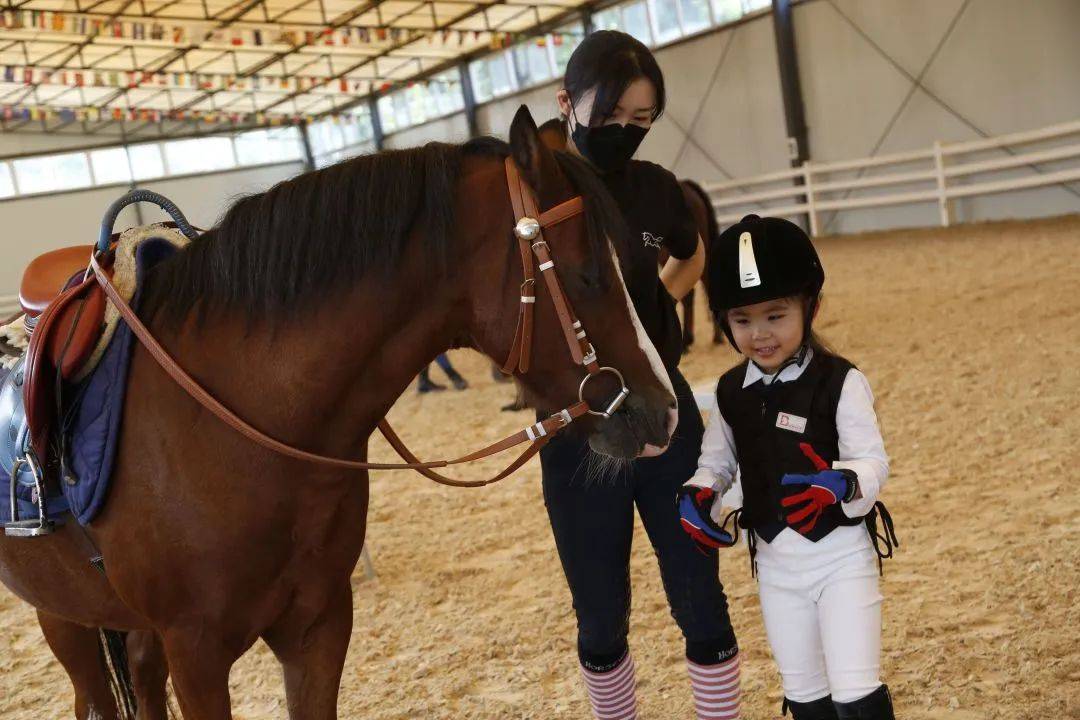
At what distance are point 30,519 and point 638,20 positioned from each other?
48.0ft

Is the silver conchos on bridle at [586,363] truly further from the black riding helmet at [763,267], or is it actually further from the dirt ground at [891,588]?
the dirt ground at [891,588]

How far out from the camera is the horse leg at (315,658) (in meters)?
1.83

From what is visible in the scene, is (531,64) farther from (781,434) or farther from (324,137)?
(781,434)

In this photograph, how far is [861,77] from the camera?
12461mm

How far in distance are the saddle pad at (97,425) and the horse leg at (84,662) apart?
90cm

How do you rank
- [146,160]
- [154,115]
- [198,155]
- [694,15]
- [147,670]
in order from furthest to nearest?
1. [198,155]
2. [146,160]
3. [154,115]
4. [694,15]
5. [147,670]

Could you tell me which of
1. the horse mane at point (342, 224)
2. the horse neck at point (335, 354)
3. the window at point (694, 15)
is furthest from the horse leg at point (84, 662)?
the window at point (694, 15)

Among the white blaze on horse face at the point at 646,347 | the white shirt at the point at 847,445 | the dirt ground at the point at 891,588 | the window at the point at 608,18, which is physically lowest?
the dirt ground at the point at 891,588

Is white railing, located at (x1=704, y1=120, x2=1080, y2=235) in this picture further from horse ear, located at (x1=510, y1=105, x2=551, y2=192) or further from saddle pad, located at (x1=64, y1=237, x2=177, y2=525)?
saddle pad, located at (x1=64, y1=237, x2=177, y2=525)

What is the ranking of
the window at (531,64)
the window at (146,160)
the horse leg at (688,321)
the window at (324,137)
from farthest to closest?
1. the window at (324,137)
2. the window at (146,160)
3. the window at (531,64)
4. the horse leg at (688,321)

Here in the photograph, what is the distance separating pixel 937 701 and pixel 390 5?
1505 centimetres

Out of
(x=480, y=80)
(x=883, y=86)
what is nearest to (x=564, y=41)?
(x=480, y=80)

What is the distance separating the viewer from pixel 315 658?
1.84m

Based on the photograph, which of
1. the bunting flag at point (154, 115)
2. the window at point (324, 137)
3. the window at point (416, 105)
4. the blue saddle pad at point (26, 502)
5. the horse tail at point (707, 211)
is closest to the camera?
the blue saddle pad at point (26, 502)
